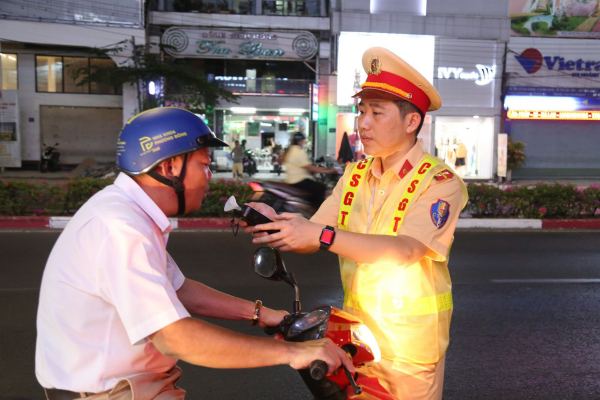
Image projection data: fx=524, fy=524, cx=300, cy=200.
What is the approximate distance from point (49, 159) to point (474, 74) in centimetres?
1974

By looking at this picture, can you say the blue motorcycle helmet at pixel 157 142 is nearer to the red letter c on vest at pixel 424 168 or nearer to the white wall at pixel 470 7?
the red letter c on vest at pixel 424 168

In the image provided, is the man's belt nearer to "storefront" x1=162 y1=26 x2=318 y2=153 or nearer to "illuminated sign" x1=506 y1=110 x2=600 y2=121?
"storefront" x1=162 y1=26 x2=318 y2=153

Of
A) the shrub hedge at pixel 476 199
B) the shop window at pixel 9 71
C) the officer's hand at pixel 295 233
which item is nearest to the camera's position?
the officer's hand at pixel 295 233

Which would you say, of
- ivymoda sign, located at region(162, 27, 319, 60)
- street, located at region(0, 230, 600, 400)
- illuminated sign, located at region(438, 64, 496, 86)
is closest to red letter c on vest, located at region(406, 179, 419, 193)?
street, located at region(0, 230, 600, 400)

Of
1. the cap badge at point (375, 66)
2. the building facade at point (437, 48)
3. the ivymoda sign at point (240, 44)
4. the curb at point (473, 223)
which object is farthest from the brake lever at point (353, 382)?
the ivymoda sign at point (240, 44)

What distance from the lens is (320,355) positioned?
1.63m

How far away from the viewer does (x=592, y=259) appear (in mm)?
7957

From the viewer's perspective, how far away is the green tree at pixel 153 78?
21562 mm

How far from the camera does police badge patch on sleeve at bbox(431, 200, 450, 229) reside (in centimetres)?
200

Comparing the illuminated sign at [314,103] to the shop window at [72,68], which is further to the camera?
the shop window at [72,68]

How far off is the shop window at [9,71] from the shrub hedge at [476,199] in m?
15.8

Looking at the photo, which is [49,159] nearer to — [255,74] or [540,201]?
[255,74]

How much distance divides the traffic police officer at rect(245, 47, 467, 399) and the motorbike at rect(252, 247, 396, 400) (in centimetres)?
10

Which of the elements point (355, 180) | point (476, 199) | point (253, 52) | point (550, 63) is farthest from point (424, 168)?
point (550, 63)
